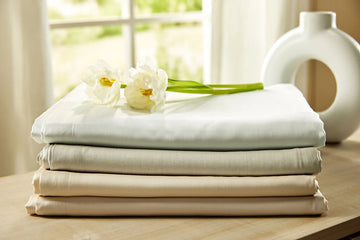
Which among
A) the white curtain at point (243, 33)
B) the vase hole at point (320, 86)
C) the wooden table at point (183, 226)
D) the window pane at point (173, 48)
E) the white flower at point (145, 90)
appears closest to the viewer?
the wooden table at point (183, 226)

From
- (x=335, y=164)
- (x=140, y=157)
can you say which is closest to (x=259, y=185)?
(x=140, y=157)

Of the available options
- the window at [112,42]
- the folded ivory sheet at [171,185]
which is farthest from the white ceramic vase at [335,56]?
the window at [112,42]

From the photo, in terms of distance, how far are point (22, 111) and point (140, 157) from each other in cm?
59

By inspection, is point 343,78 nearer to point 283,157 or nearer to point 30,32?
point 283,157

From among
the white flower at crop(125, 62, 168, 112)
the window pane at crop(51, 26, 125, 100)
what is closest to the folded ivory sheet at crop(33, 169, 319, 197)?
the white flower at crop(125, 62, 168, 112)

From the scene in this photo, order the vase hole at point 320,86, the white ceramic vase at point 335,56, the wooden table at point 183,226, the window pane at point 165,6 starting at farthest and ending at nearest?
the window pane at point 165,6
the vase hole at point 320,86
the white ceramic vase at point 335,56
the wooden table at point 183,226

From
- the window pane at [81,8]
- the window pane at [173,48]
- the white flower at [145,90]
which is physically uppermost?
the window pane at [81,8]

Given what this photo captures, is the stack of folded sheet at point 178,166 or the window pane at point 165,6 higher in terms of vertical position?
the window pane at point 165,6

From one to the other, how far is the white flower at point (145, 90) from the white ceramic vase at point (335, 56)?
457 mm

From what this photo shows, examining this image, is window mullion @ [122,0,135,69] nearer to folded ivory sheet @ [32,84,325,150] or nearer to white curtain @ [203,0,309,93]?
white curtain @ [203,0,309,93]

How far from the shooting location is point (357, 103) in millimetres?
1085

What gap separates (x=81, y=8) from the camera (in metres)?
5.27

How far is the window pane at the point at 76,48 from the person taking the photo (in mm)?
5246

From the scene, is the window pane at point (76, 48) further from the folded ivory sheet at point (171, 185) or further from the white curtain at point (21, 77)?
the folded ivory sheet at point (171, 185)
